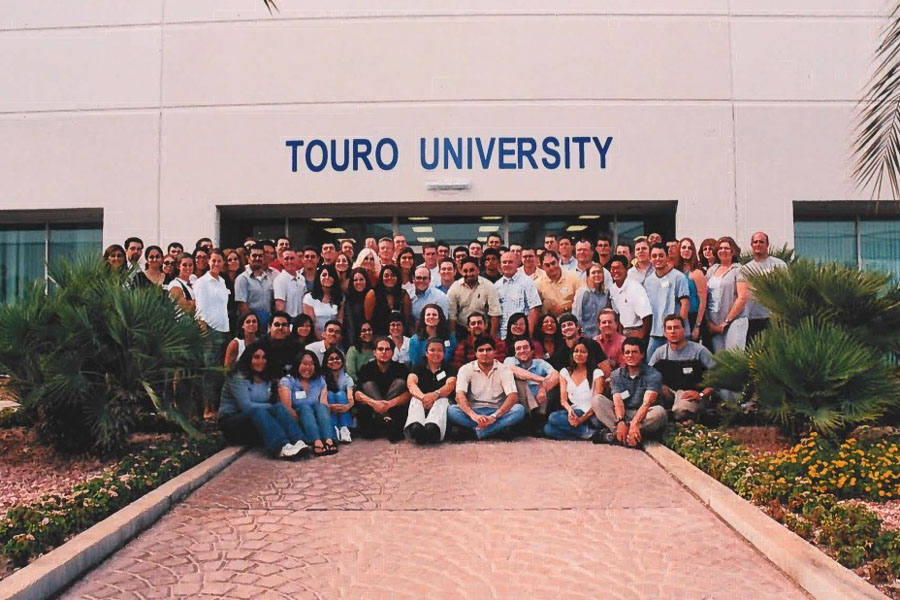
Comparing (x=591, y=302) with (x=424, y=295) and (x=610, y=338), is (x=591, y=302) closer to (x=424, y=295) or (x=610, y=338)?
(x=610, y=338)

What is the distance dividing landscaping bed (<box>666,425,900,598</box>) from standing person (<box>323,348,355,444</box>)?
320 cm

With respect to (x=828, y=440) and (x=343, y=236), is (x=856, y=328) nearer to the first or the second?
(x=828, y=440)

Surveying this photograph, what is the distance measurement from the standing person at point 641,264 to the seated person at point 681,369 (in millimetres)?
859

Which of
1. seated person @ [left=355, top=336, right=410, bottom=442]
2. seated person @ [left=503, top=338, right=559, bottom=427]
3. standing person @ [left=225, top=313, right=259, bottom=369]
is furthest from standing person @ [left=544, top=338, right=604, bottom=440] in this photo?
standing person @ [left=225, top=313, right=259, bottom=369]

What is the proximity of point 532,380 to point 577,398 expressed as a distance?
505mm

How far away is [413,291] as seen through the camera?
892 centimetres

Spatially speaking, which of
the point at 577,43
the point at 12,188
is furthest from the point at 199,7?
the point at 577,43

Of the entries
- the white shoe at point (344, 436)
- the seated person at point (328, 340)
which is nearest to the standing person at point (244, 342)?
the seated person at point (328, 340)

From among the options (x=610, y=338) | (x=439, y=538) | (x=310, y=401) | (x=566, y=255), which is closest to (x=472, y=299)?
(x=610, y=338)

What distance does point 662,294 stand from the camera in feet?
28.5

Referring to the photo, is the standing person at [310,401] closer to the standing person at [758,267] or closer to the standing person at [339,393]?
the standing person at [339,393]

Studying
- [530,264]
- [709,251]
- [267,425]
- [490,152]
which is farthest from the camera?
[490,152]

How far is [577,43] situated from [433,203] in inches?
140

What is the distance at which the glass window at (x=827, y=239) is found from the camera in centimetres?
1331
